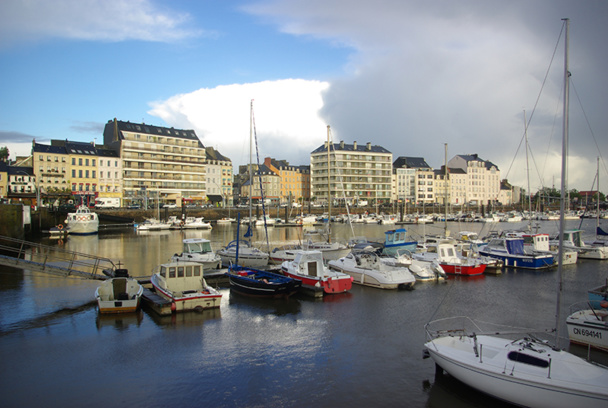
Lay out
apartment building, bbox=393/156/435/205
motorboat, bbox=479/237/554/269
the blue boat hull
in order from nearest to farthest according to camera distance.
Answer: the blue boat hull, motorboat, bbox=479/237/554/269, apartment building, bbox=393/156/435/205

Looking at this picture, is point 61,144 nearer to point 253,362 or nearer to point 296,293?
point 296,293

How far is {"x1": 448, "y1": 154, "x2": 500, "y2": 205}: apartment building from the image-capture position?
506 feet

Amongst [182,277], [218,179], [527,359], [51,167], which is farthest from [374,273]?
[218,179]

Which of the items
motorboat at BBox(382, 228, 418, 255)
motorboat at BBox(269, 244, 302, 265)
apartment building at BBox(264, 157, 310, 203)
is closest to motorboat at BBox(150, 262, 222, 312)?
motorboat at BBox(269, 244, 302, 265)

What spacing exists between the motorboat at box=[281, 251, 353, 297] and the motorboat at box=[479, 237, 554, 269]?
17606 millimetres

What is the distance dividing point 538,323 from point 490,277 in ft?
40.4

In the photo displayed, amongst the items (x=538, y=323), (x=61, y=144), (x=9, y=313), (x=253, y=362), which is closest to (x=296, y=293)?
(x=253, y=362)

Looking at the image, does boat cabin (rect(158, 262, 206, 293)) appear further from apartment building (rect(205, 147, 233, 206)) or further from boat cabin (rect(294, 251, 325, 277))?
apartment building (rect(205, 147, 233, 206))

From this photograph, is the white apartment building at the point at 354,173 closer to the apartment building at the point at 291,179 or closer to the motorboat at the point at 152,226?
the apartment building at the point at 291,179

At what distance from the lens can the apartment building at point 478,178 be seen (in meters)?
154

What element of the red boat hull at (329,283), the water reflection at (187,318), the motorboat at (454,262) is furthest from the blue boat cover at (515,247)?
the water reflection at (187,318)

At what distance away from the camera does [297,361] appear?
14.8m

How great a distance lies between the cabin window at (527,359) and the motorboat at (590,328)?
18.4 ft

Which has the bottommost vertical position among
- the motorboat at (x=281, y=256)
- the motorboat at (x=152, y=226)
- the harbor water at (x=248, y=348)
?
the harbor water at (x=248, y=348)
